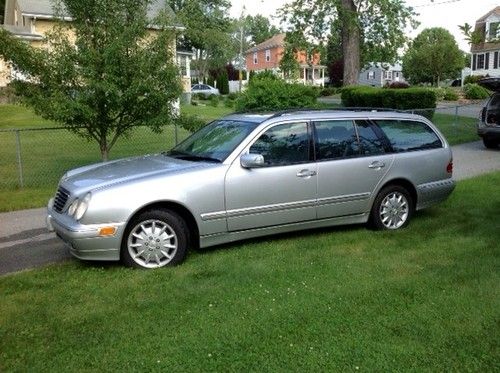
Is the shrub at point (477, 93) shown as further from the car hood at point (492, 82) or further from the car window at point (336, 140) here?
the car window at point (336, 140)

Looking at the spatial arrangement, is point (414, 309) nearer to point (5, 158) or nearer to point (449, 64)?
point (5, 158)

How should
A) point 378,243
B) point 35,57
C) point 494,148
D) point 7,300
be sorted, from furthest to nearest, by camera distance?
1. point 494,148
2. point 35,57
3. point 378,243
4. point 7,300

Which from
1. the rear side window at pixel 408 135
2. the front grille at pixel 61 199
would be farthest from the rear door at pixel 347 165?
the front grille at pixel 61 199

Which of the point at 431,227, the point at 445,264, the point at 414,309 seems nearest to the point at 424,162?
the point at 431,227

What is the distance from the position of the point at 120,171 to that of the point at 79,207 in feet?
2.31

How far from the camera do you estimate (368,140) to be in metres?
6.77

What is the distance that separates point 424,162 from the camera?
7.10 meters

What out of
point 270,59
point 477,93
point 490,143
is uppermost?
point 270,59

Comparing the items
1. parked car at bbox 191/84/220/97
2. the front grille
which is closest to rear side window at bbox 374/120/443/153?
the front grille

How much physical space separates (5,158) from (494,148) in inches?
516

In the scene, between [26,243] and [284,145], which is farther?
[26,243]

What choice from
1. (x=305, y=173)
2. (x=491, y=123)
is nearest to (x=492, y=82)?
(x=491, y=123)

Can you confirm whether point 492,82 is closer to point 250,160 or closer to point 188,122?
point 188,122

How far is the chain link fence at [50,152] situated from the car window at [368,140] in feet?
19.0
